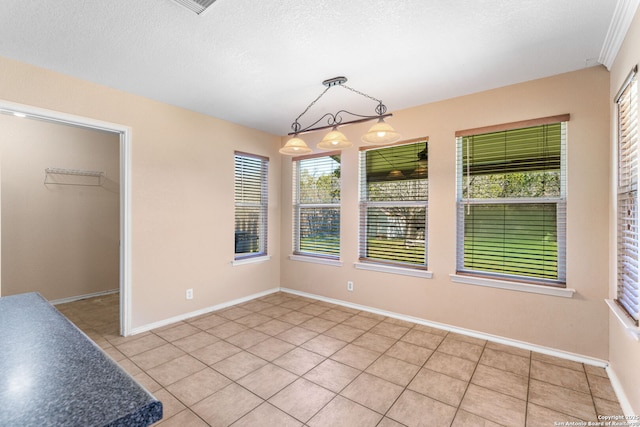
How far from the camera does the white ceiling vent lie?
5.99 ft

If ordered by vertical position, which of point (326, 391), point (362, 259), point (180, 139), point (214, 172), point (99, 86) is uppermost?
point (99, 86)

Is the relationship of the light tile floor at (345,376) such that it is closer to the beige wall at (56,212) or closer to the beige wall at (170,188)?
the beige wall at (170,188)

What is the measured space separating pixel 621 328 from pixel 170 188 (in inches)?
171

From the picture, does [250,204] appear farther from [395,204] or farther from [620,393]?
[620,393]

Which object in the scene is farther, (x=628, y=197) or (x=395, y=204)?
(x=395, y=204)

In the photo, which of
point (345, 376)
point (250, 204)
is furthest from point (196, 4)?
point (250, 204)

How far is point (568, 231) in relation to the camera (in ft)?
9.04

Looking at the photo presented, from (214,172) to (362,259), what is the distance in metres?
2.30

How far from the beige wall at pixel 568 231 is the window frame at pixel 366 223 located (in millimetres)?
80

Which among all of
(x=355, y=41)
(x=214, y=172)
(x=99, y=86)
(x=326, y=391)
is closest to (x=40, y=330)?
(x=326, y=391)

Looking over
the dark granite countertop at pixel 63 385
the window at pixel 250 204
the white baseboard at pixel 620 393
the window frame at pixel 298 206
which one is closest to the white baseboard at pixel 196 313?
the window at pixel 250 204

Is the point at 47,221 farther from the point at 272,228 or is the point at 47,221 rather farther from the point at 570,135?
the point at 570,135

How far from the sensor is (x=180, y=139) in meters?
3.68

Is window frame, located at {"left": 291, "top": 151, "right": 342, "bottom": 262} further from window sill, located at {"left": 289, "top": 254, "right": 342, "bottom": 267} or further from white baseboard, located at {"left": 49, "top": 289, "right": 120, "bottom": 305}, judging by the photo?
white baseboard, located at {"left": 49, "top": 289, "right": 120, "bottom": 305}
